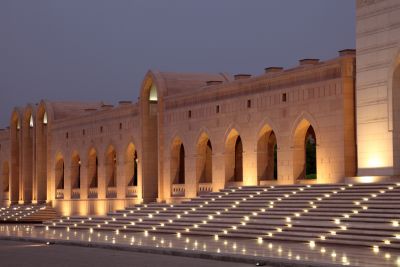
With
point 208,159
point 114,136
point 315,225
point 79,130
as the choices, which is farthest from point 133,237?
point 79,130

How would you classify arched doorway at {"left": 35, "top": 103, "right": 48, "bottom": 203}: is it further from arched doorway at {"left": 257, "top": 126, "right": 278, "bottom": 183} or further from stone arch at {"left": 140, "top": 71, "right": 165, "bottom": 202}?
arched doorway at {"left": 257, "top": 126, "right": 278, "bottom": 183}

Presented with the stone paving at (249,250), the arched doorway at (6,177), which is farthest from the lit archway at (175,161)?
the arched doorway at (6,177)

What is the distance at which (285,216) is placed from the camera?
25.2 meters

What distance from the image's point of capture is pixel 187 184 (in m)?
36.6

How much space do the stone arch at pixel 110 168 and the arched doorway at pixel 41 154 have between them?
848 centimetres

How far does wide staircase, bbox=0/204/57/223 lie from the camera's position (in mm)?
46778

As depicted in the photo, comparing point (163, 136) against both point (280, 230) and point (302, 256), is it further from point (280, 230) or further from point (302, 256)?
point (302, 256)

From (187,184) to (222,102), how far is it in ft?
14.2

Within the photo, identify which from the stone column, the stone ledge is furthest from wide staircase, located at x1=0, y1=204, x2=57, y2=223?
the stone ledge

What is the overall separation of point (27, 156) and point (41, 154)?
2039mm

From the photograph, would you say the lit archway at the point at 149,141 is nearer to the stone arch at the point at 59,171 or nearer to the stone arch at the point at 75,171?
the stone arch at the point at 75,171

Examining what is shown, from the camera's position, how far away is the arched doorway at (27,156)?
53.7m

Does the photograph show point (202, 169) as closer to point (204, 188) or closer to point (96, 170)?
point (204, 188)

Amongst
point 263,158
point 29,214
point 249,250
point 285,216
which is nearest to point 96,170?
point 29,214
